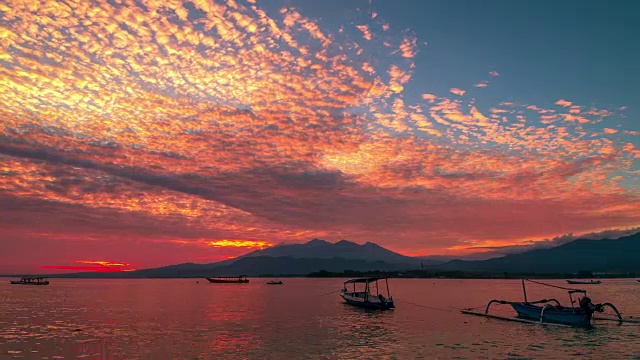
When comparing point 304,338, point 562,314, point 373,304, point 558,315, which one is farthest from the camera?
point 373,304

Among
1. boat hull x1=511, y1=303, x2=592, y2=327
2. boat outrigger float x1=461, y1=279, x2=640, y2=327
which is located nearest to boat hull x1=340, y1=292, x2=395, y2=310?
boat outrigger float x1=461, y1=279, x2=640, y2=327

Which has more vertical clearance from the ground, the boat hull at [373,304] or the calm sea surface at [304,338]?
the boat hull at [373,304]

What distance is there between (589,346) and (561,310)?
1776 centimetres

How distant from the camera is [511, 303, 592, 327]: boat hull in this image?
59406 millimetres

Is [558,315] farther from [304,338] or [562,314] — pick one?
[304,338]

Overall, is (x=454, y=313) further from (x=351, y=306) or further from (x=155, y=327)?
(x=155, y=327)

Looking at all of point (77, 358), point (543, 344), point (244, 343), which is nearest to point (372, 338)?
point (244, 343)

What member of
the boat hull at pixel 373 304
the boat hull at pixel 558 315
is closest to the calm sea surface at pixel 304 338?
the boat hull at pixel 558 315

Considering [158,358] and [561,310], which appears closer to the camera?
[158,358]

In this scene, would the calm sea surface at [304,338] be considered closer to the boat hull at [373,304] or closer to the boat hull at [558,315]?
the boat hull at [558,315]

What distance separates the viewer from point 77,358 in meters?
38.1

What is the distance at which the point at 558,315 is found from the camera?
203 feet

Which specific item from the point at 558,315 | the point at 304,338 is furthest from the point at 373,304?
the point at 304,338

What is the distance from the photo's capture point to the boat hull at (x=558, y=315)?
59.4 meters
